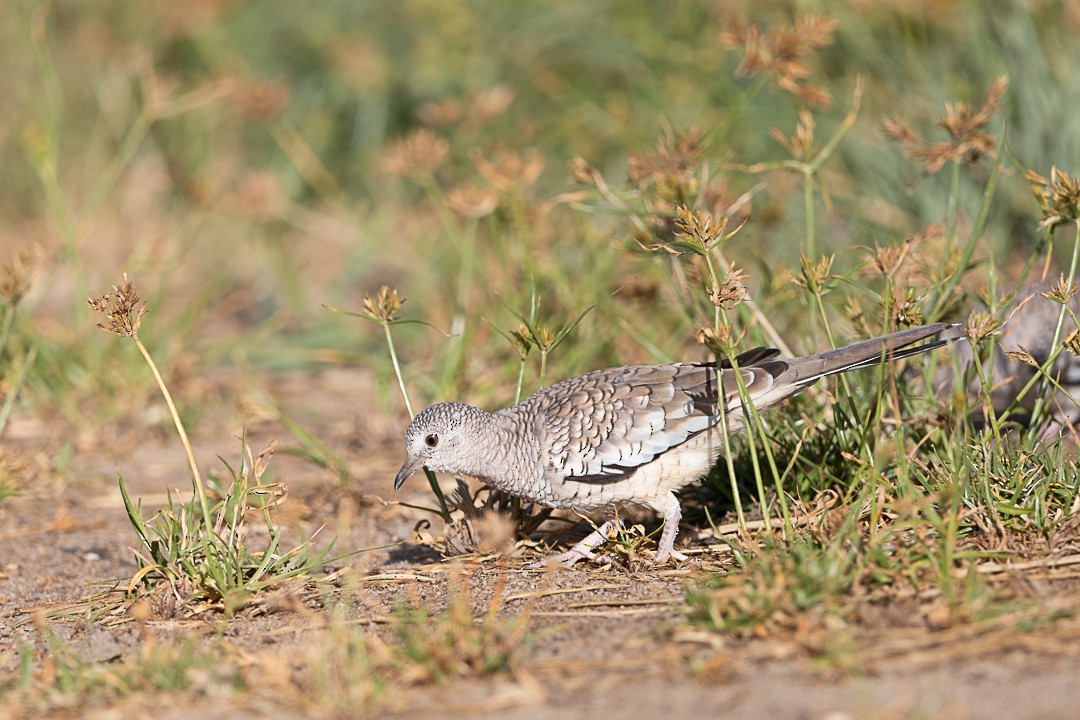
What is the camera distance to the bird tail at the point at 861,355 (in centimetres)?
407

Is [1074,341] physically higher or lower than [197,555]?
higher

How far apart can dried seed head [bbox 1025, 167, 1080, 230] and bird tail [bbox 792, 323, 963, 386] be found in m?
0.52

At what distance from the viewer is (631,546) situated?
421cm

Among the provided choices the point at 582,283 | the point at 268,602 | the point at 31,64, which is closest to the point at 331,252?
the point at 31,64

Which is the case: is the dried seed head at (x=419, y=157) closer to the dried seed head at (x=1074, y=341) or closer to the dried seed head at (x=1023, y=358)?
the dried seed head at (x=1023, y=358)

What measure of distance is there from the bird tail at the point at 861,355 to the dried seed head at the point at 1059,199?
52 centimetres

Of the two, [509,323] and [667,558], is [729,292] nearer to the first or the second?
[667,558]

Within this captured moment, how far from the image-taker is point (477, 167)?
19.2 feet

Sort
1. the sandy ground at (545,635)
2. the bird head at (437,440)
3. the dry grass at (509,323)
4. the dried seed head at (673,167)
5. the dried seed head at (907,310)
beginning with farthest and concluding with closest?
the dried seed head at (673,167) → the bird head at (437,440) → the dried seed head at (907,310) → the dry grass at (509,323) → the sandy ground at (545,635)

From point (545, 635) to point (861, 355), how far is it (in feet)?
4.91

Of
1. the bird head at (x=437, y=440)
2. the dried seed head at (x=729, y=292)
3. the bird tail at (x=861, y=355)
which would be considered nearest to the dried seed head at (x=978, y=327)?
the bird tail at (x=861, y=355)

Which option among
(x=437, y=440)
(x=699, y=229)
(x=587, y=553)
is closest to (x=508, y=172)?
(x=437, y=440)

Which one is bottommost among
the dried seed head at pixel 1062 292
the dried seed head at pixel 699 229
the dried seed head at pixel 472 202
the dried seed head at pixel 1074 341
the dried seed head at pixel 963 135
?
the dried seed head at pixel 1074 341

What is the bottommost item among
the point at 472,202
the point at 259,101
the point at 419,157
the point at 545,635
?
the point at 545,635
